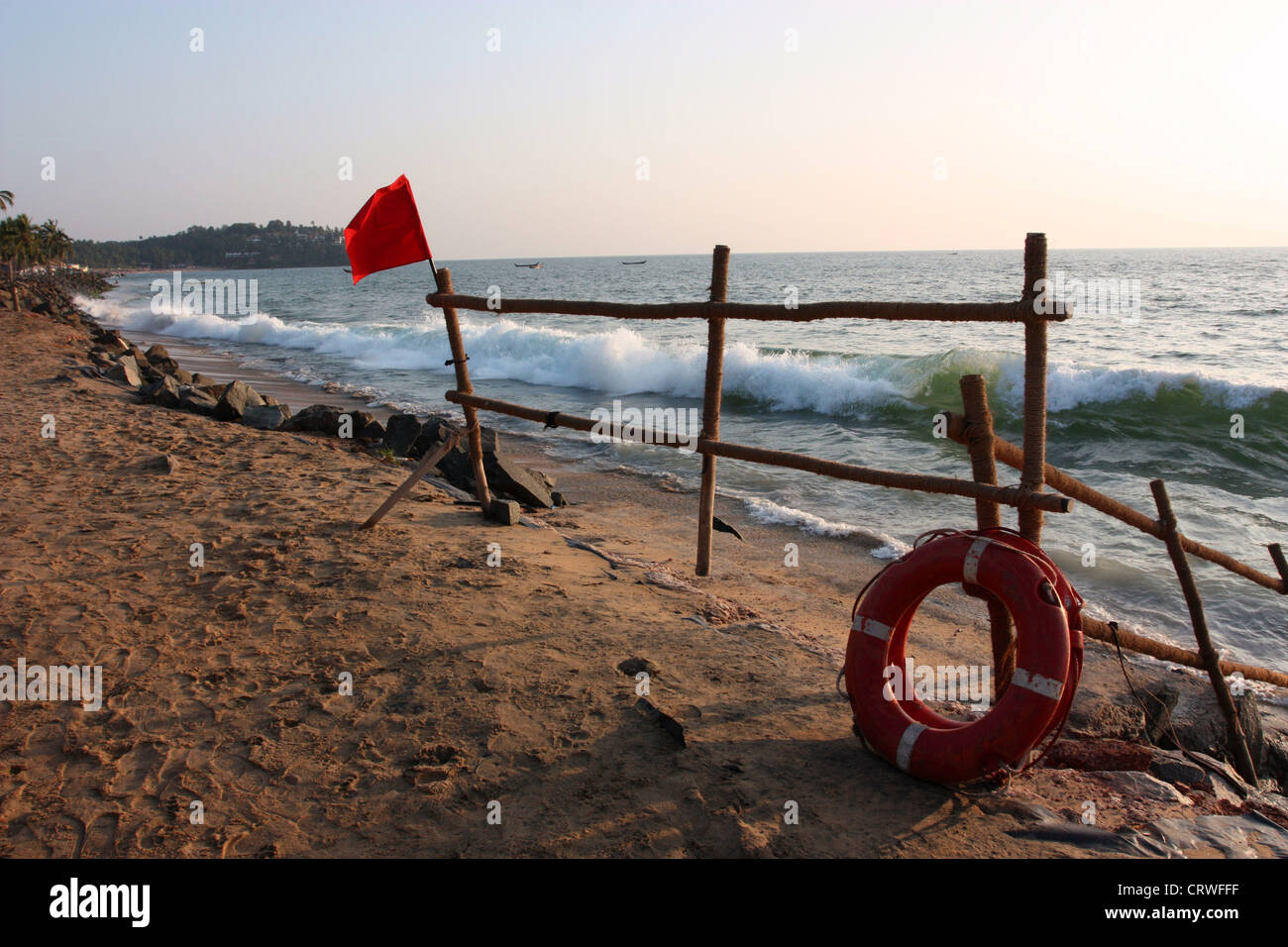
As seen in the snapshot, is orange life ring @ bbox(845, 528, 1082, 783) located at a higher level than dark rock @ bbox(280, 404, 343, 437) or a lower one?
lower

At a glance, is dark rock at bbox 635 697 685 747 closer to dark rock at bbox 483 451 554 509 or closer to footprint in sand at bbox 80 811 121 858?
footprint in sand at bbox 80 811 121 858

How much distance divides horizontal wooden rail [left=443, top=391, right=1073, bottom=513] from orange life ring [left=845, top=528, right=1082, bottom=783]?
16cm

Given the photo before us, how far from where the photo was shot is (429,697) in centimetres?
342

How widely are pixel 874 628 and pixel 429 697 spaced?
6.06 feet

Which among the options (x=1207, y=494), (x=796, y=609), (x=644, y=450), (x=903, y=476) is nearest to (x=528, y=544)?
(x=796, y=609)

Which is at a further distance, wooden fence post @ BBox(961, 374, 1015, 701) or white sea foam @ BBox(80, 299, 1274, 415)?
white sea foam @ BBox(80, 299, 1274, 415)

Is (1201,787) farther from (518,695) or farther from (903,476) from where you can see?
(518,695)

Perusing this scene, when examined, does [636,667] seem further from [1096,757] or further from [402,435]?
[402,435]

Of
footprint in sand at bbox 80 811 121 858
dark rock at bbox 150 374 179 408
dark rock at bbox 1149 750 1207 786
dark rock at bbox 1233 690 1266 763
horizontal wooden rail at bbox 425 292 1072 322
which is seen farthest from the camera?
dark rock at bbox 150 374 179 408

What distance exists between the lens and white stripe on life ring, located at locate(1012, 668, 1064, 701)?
2.74 metres

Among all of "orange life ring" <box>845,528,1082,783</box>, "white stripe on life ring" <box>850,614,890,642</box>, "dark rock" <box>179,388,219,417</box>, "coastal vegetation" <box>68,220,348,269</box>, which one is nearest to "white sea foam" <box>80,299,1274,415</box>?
→ "dark rock" <box>179,388,219,417</box>

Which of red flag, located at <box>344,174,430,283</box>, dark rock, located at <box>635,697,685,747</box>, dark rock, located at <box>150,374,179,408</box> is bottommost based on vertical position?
dark rock, located at <box>635,697,685,747</box>
